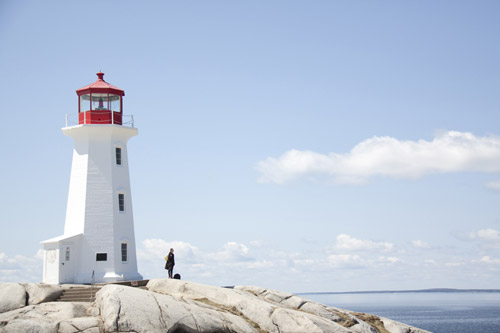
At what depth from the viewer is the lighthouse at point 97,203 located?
113 feet

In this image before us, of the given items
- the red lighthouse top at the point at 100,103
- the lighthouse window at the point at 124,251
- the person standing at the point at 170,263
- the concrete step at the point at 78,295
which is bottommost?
the concrete step at the point at 78,295

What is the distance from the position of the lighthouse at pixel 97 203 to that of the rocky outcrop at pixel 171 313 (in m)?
4.87

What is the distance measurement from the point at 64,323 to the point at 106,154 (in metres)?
13.9

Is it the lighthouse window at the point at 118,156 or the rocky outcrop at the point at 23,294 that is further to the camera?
the lighthouse window at the point at 118,156

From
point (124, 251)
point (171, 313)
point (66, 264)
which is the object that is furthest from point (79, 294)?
point (171, 313)

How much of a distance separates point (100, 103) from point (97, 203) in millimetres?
6007

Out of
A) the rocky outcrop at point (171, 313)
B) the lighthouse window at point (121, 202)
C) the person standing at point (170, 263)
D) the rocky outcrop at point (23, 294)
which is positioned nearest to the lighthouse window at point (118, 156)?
the lighthouse window at point (121, 202)

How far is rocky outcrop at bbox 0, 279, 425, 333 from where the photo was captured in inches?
940

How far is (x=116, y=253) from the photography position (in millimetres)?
35094

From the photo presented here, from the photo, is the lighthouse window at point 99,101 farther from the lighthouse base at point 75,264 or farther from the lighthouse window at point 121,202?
the lighthouse base at point 75,264

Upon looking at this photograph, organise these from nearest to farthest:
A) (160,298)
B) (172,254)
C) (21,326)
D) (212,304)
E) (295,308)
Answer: (21,326) < (160,298) < (212,304) < (295,308) < (172,254)

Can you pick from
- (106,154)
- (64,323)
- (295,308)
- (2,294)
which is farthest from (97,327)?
(106,154)

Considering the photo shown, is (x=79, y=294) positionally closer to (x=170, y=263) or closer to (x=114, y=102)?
(x=170, y=263)

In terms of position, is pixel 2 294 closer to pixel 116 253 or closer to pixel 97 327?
pixel 97 327
